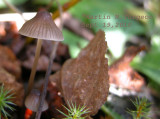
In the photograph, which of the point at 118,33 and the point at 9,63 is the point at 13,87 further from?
the point at 118,33

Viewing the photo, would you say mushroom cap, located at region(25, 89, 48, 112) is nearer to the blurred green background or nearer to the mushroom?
the mushroom

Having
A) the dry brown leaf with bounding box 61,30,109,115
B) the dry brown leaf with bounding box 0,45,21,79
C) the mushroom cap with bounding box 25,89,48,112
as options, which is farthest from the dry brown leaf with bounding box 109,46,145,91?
the dry brown leaf with bounding box 0,45,21,79

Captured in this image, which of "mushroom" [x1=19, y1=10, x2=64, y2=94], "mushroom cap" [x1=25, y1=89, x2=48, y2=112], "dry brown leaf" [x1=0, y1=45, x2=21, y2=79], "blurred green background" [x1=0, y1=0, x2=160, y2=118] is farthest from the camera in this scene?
"blurred green background" [x1=0, y1=0, x2=160, y2=118]

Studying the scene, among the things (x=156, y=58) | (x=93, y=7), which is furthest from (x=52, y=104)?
(x=93, y=7)

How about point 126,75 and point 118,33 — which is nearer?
point 126,75

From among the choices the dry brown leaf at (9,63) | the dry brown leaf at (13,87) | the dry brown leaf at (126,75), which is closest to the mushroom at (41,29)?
the dry brown leaf at (13,87)

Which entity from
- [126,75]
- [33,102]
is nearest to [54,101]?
[33,102]
